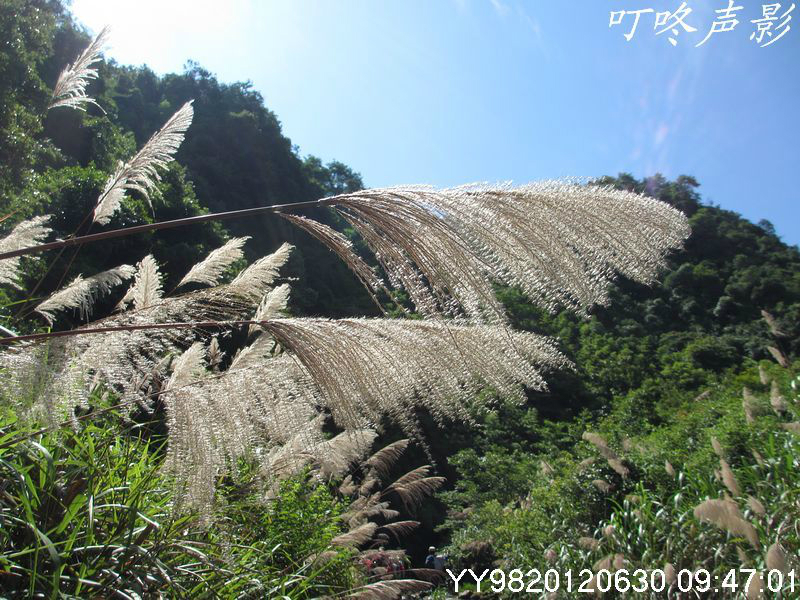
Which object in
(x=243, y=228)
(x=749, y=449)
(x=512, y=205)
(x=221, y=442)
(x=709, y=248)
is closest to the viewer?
(x=512, y=205)

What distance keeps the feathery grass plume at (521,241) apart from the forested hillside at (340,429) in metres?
0.09

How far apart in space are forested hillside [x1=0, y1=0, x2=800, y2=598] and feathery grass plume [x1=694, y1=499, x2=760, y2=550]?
0.03m

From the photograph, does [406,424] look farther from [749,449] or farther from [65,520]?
[749,449]

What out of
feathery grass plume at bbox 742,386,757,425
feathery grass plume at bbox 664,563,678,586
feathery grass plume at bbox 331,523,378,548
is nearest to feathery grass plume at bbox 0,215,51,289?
feathery grass plume at bbox 331,523,378,548

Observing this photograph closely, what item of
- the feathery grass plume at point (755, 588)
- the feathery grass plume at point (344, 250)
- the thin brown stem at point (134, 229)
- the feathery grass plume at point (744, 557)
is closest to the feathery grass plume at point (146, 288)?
the thin brown stem at point (134, 229)

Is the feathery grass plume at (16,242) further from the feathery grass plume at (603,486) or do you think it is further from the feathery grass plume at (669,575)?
the feathery grass plume at (603,486)

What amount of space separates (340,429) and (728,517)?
12.3 ft

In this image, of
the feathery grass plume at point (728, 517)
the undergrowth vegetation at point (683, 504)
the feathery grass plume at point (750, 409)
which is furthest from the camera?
the feathery grass plume at point (750, 409)

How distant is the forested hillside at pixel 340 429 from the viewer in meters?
2.05

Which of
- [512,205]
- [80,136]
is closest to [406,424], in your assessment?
[512,205]

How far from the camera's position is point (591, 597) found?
4883mm

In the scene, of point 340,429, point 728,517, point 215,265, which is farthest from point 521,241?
point 340,429

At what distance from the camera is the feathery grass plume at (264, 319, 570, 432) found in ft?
4.09

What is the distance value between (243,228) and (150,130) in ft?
21.2
